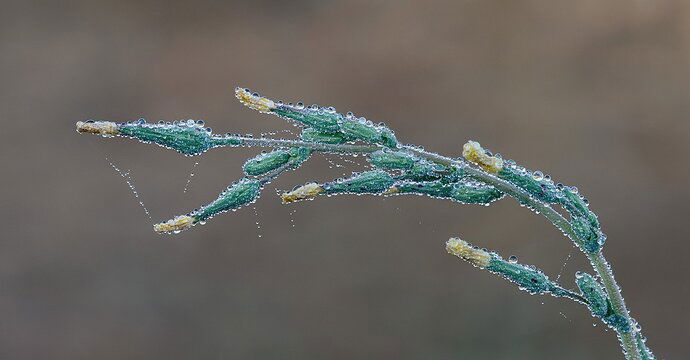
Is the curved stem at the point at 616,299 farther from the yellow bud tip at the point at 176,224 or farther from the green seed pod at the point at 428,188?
the yellow bud tip at the point at 176,224

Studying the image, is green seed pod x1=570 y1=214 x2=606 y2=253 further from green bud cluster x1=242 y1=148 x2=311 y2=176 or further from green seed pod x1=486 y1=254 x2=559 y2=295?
green bud cluster x1=242 y1=148 x2=311 y2=176

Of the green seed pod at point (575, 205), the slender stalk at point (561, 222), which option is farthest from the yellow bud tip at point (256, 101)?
the green seed pod at point (575, 205)

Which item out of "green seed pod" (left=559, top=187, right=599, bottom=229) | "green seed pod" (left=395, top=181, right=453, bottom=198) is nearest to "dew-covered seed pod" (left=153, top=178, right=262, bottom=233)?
"green seed pod" (left=395, top=181, right=453, bottom=198)

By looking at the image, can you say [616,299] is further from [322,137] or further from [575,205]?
[322,137]

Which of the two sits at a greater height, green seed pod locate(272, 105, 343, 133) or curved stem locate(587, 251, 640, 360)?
green seed pod locate(272, 105, 343, 133)

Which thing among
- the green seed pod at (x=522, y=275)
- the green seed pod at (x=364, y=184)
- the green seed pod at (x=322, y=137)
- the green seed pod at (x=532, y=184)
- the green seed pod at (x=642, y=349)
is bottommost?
the green seed pod at (x=642, y=349)

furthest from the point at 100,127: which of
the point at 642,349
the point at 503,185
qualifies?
the point at 642,349

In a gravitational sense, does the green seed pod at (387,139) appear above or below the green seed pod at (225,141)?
→ above
